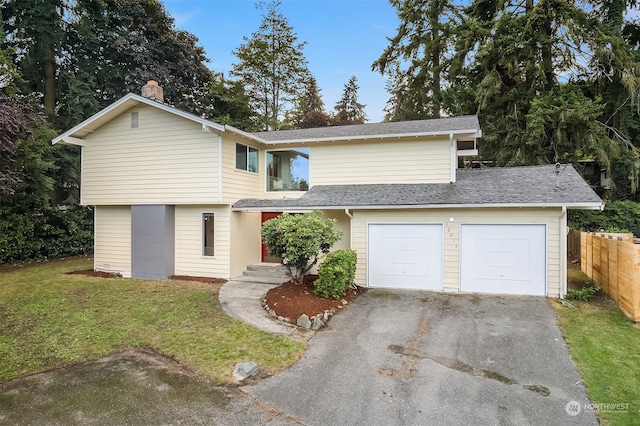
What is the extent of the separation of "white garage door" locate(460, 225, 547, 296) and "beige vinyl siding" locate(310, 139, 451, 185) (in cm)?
267

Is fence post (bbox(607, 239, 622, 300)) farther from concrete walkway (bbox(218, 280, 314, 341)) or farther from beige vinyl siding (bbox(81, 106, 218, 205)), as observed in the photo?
beige vinyl siding (bbox(81, 106, 218, 205))

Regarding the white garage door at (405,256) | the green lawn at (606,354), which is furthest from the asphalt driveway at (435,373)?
the white garage door at (405,256)

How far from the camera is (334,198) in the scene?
438 inches

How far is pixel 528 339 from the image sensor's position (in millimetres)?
6500

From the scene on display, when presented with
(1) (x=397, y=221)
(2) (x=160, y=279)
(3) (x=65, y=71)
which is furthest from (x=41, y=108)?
(1) (x=397, y=221)

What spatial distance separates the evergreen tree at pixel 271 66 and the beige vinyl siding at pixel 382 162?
15.1 metres

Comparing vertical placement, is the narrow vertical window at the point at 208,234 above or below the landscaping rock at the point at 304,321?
above

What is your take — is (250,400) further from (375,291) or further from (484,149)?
(484,149)

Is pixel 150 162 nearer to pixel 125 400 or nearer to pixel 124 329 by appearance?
pixel 124 329

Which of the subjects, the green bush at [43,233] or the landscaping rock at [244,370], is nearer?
the landscaping rock at [244,370]

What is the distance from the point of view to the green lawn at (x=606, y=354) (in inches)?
172

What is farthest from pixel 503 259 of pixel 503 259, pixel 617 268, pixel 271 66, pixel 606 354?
pixel 271 66

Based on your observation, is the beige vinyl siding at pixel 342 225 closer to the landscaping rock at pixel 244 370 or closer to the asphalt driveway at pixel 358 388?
the asphalt driveway at pixel 358 388

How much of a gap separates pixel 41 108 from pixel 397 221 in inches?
745
